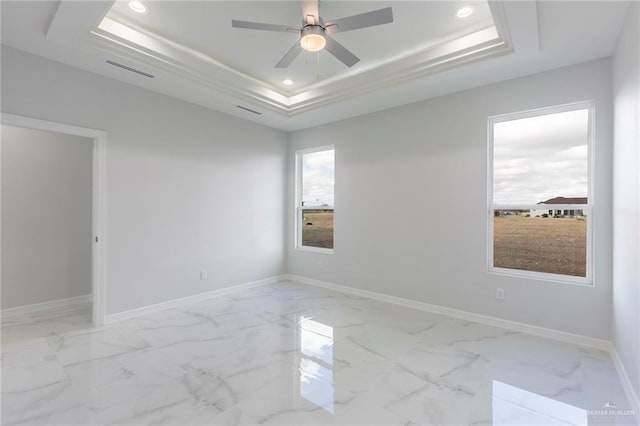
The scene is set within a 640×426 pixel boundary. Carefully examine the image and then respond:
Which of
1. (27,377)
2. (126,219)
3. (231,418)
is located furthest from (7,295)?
(231,418)

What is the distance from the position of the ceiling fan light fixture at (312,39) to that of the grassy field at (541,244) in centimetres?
281

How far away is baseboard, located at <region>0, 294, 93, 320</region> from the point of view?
12.4 ft

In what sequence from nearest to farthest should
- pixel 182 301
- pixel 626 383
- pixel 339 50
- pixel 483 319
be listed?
pixel 626 383, pixel 339 50, pixel 483 319, pixel 182 301

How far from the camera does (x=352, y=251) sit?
4.93 meters

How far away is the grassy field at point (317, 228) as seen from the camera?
17.7 ft

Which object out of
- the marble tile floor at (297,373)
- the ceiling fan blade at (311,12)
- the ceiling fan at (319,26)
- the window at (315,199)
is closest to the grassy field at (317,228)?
the window at (315,199)

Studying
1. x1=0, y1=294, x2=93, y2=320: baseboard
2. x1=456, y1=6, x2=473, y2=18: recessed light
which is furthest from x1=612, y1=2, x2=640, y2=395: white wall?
x1=0, y1=294, x2=93, y2=320: baseboard

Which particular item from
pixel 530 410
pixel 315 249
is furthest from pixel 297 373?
pixel 315 249

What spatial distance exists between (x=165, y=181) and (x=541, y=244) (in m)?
4.67

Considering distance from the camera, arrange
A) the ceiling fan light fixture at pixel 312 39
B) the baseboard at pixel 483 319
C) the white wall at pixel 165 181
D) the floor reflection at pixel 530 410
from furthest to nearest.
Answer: the white wall at pixel 165 181
the baseboard at pixel 483 319
the ceiling fan light fixture at pixel 312 39
the floor reflection at pixel 530 410

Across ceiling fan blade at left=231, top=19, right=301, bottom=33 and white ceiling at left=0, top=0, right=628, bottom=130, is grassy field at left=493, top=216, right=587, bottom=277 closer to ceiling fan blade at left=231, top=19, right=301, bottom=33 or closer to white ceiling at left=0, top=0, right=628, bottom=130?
white ceiling at left=0, top=0, right=628, bottom=130

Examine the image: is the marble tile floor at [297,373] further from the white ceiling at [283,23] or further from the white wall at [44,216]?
the white ceiling at [283,23]

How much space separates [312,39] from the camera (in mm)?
2547

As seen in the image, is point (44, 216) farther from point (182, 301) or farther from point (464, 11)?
point (464, 11)
